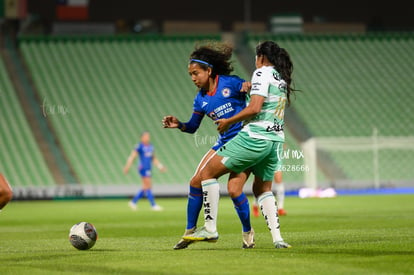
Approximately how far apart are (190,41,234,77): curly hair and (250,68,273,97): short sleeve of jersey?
0.82m

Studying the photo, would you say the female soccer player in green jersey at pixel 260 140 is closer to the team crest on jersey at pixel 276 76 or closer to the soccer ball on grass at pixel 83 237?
the team crest on jersey at pixel 276 76

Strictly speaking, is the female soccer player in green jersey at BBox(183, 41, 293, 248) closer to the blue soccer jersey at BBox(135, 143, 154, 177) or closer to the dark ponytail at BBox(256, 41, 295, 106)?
the dark ponytail at BBox(256, 41, 295, 106)

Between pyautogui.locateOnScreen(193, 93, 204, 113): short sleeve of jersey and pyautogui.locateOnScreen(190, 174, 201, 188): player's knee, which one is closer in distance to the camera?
pyautogui.locateOnScreen(190, 174, 201, 188): player's knee

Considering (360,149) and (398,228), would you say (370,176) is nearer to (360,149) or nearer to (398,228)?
(360,149)

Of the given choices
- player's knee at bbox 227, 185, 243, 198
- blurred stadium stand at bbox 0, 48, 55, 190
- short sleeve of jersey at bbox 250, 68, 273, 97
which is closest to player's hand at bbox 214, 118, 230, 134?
short sleeve of jersey at bbox 250, 68, 273, 97

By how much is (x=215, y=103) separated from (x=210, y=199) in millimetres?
1068

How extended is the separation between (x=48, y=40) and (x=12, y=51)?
154cm

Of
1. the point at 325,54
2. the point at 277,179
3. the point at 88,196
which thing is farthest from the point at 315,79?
the point at 277,179

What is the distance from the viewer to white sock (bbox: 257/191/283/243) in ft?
28.3

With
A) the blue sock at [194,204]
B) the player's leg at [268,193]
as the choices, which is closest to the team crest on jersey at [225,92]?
the player's leg at [268,193]

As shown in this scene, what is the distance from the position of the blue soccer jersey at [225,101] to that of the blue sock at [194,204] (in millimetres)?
528

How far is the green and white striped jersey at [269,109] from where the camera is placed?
329 inches

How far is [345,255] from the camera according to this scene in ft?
25.2

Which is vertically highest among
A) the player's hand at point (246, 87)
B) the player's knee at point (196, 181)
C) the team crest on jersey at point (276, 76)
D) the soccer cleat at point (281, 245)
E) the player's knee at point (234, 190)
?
the team crest on jersey at point (276, 76)
